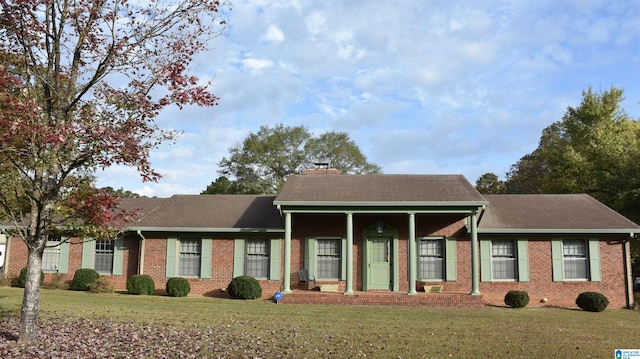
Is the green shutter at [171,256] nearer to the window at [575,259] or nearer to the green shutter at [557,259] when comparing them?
the green shutter at [557,259]

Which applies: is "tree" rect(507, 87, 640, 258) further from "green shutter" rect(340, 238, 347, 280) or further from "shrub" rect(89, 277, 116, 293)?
"shrub" rect(89, 277, 116, 293)

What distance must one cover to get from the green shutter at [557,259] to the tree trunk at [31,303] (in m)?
16.6

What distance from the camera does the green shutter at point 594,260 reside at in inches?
748

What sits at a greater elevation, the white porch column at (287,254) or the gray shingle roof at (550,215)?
the gray shingle roof at (550,215)

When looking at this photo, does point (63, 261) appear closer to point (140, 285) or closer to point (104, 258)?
point (104, 258)

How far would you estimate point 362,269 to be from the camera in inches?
772

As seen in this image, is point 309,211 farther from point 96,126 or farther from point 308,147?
point 308,147

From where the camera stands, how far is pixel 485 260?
19.3 metres

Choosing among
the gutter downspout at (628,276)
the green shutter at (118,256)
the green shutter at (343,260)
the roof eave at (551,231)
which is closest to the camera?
the roof eave at (551,231)

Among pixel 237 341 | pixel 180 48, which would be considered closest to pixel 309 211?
pixel 237 341

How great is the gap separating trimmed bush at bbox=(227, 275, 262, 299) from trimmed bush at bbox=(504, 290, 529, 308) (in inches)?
333

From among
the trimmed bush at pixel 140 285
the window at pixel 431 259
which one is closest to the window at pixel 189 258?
the trimmed bush at pixel 140 285

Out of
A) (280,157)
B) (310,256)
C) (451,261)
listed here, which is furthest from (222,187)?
(451,261)

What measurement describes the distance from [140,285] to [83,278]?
2722 mm
